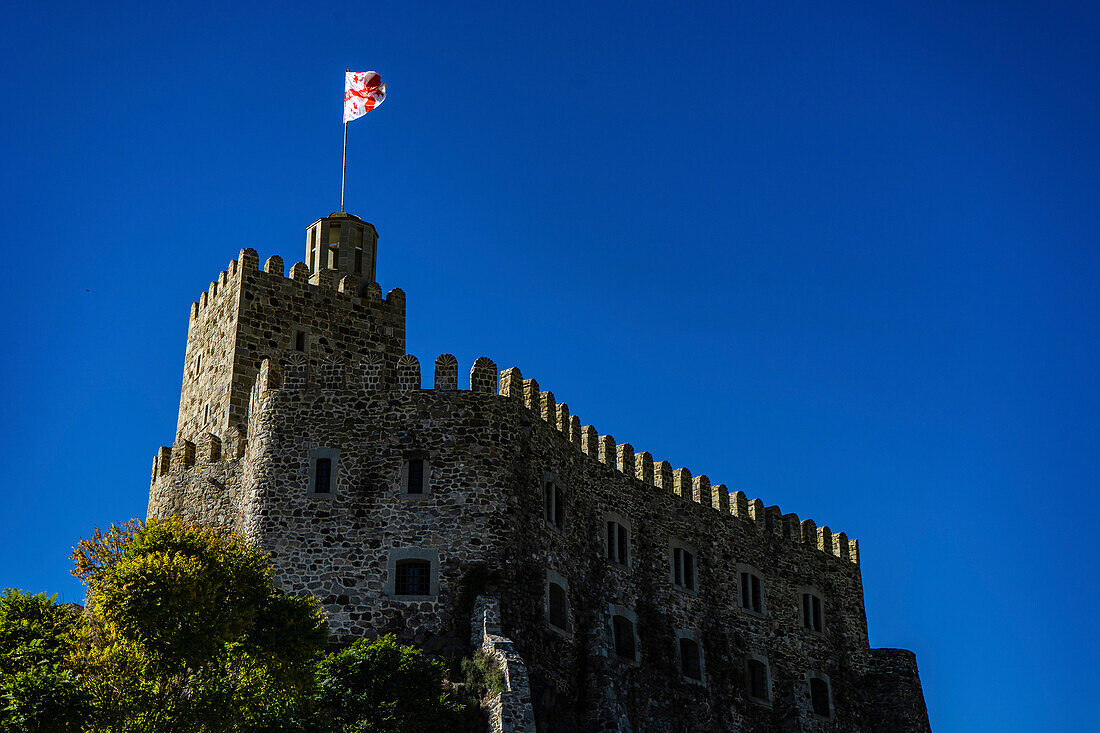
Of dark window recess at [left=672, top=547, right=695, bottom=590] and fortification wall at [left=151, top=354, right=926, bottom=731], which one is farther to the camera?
dark window recess at [left=672, top=547, right=695, bottom=590]

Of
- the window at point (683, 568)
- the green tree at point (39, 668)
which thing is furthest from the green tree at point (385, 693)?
the window at point (683, 568)

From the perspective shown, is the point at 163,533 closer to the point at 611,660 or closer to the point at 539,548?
the point at 539,548

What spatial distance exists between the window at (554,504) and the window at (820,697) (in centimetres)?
1589

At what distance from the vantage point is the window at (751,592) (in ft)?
200

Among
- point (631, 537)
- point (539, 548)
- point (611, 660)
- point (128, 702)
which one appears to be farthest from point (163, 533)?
point (631, 537)

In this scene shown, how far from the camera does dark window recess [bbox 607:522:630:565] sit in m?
54.8

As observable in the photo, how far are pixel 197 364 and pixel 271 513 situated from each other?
41.4 feet

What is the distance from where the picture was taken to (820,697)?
6188cm

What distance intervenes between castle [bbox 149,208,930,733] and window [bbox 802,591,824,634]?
0.10 meters

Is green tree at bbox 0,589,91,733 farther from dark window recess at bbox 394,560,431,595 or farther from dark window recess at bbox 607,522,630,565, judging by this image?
dark window recess at bbox 607,522,630,565

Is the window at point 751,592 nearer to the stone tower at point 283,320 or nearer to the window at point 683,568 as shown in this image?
the window at point 683,568

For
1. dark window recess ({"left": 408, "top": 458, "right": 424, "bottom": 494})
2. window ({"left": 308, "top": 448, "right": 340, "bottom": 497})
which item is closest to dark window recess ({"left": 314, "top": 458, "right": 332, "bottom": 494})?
window ({"left": 308, "top": 448, "right": 340, "bottom": 497})

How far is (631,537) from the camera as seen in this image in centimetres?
5631

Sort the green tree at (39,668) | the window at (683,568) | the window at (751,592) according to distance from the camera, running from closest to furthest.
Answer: the green tree at (39,668)
the window at (683,568)
the window at (751,592)
